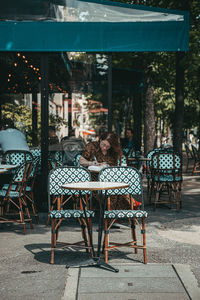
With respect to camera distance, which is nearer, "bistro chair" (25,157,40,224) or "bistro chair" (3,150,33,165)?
"bistro chair" (25,157,40,224)

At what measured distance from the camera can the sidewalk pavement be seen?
4625mm

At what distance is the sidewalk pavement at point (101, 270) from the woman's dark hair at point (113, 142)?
1256mm

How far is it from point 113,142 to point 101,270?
2803 millimetres

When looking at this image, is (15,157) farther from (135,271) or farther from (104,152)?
(135,271)

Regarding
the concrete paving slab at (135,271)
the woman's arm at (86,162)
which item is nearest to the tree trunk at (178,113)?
the woman's arm at (86,162)

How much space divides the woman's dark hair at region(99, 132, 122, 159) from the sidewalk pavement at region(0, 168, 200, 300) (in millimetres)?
1256

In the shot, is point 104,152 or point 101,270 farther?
point 104,152

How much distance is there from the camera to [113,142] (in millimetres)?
7766

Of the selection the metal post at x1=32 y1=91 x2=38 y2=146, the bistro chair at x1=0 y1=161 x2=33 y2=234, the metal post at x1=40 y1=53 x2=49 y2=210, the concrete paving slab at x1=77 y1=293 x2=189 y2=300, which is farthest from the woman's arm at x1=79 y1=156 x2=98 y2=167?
the concrete paving slab at x1=77 y1=293 x2=189 y2=300

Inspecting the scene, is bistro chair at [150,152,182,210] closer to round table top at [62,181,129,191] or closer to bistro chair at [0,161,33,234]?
bistro chair at [0,161,33,234]

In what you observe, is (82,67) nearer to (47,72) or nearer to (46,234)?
(47,72)

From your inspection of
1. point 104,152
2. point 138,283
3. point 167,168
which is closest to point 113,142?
point 104,152

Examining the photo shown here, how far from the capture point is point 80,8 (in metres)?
8.80

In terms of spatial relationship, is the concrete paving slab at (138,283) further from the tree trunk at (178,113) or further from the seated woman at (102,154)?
the tree trunk at (178,113)
